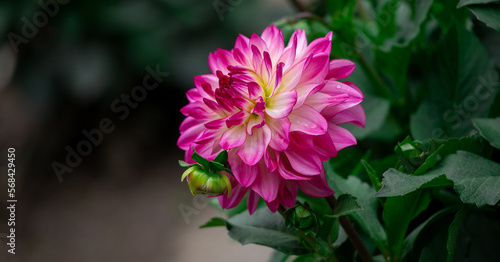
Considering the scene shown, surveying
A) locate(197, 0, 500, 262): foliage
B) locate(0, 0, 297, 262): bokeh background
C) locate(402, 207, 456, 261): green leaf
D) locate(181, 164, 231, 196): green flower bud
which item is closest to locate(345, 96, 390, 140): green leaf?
locate(197, 0, 500, 262): foliage

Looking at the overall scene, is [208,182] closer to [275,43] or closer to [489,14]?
[275,43]

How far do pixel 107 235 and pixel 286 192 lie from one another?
1334mm

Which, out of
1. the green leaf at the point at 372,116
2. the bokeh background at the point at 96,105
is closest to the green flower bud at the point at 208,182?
the green leaf at the point at 372,116

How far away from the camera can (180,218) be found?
4.92 feet

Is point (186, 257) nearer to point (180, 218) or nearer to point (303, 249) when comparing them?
point (180, 218)

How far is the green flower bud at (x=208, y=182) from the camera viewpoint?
28cm

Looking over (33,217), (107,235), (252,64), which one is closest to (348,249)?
(252,64)

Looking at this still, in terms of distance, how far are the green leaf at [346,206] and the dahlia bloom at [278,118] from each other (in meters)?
0.02

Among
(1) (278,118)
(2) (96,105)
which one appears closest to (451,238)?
(1) (278,118)

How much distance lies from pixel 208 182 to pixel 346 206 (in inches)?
3.7

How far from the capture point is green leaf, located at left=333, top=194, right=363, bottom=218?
0.29m

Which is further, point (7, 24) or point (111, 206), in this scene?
point (111, 206)

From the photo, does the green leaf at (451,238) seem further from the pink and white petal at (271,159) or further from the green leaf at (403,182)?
the pink and white petal at (271,159)

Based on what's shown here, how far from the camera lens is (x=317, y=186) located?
29 centimetres
